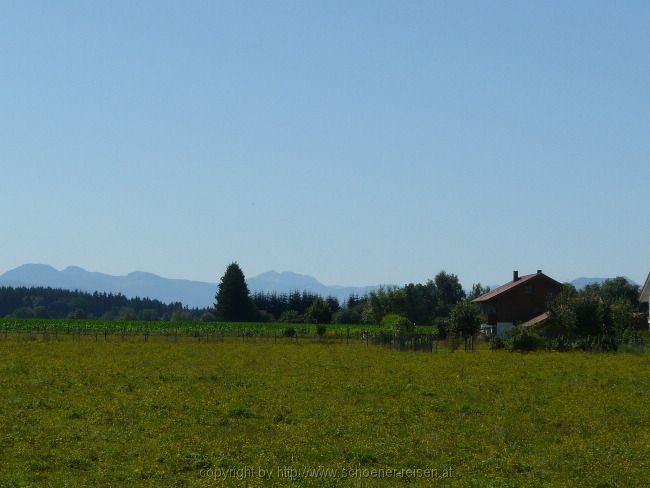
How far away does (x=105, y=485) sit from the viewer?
Result: 17609 mm

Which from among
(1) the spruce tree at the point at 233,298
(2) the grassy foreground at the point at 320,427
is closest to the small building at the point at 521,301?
(2) the grassy foreground at the point at 320,427

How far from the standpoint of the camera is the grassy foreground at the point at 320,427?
1895 centimetres

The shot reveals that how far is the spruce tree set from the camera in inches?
7126

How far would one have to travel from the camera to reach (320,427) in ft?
81.6

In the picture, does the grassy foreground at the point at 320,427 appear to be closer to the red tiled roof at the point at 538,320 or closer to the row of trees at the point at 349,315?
the red tiled roof at the point at 538,320

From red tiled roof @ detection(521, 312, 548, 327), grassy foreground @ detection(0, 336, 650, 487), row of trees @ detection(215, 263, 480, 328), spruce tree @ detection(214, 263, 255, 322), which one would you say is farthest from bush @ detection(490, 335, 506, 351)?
spruce tree @ detection(214, 263, 255, 322)

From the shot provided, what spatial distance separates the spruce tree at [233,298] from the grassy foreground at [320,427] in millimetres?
136400

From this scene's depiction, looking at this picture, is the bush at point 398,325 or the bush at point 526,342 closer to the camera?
the bush at point 526,342

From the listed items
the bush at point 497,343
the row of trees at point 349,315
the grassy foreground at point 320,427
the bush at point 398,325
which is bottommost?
the grassy foreground at point 320,427

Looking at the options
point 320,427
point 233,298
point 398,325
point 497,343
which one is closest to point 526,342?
point 497,343

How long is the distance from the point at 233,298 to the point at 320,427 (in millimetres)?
157871

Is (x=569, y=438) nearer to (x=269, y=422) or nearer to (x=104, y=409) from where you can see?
(x=269, y=422)

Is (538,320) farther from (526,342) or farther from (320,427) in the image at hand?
(320,427)

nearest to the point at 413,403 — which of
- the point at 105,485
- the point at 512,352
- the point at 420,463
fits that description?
the point at 420,463
